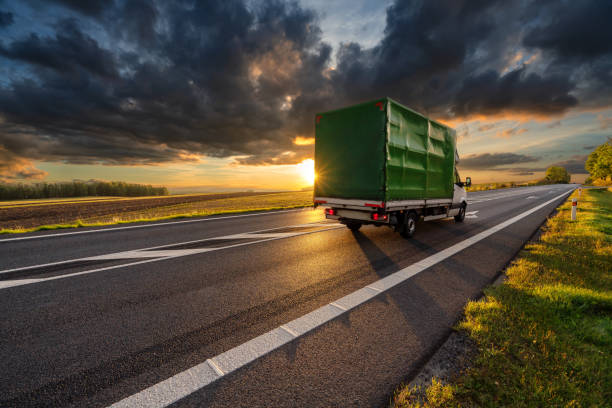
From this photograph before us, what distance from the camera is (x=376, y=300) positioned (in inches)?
132

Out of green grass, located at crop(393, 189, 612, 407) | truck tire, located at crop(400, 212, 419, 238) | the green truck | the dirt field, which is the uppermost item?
the green truck

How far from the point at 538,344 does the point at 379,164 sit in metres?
4.48

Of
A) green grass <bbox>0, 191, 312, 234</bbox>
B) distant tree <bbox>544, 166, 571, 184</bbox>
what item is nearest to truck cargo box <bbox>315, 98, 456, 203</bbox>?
green grass <bbox>0, 191, 312, 234</bbox>

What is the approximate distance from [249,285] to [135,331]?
1.51 metres

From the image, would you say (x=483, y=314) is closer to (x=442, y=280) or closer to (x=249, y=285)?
(x=442, y=280)

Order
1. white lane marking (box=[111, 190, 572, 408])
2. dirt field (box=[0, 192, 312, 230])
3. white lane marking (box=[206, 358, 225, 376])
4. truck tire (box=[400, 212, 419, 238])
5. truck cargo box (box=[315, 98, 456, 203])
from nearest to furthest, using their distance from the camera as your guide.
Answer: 1. white lane marking (box=[111, 190, 572, 408])
2. white lane marking (box=[206, 358, 225, 376])
3. truck cargo box (box=[315, 98, 456, 203])
4. truck tire (box=[400, 212, 419, 238])
5. dirt field (box=[0, 192, 312, 230])

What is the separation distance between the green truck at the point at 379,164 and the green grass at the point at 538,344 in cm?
289

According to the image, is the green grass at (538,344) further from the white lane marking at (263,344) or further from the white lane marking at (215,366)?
the white lane marking at (215,366)

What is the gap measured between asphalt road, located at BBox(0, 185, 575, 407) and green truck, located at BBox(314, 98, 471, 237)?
4.34 feet

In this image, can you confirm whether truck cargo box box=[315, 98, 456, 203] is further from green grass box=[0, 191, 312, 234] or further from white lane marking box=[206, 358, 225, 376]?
green grass box=[0, 191, 312, 234]

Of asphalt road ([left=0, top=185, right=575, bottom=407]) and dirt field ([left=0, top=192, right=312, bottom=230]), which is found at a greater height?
asphalt road ([left=0, top=185, right=575, bottom=407])

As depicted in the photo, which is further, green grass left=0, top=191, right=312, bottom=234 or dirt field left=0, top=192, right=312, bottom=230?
dirt field left=0, top=192, right=312, bottom=230

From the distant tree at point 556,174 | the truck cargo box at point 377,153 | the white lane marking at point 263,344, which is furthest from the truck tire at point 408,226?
the distant tree at point 556,174

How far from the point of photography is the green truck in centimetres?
619
